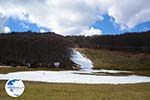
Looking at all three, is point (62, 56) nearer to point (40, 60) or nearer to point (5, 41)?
point (40, 60)

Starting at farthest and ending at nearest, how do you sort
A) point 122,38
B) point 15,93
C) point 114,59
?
point 122,38, point 114,59, point 15,93

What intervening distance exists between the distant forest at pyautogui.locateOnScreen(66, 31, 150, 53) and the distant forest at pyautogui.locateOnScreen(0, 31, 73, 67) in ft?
145

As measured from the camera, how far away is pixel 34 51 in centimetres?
10462

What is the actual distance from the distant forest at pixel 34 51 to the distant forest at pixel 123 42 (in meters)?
44.3

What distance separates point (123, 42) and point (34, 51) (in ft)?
212

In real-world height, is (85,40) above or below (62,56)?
above

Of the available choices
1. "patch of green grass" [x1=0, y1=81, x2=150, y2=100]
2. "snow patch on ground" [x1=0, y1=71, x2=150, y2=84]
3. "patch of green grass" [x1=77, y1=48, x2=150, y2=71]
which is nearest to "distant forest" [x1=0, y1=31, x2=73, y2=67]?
"patch of green grass" [x1=77, y1=48, x2=150, y2=71]

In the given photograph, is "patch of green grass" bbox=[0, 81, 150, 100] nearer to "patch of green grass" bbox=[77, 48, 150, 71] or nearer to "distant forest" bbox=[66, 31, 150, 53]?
"patch of green grass" bbox=[77, 48, 150, 71]

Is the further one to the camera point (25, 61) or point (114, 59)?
point (114, 59)

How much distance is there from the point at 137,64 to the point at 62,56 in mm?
26232

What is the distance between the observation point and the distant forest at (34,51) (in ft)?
325

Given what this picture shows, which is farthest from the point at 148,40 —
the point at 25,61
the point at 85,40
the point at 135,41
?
the point at 25,61

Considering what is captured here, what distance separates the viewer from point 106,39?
16662cm

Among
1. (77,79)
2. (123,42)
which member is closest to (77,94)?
(77,79)
